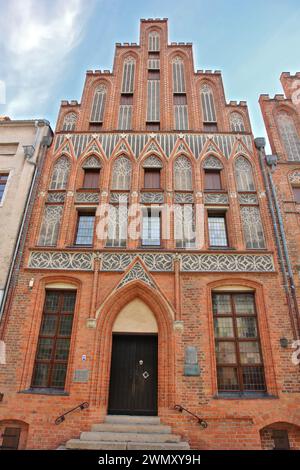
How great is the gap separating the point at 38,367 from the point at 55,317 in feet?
5.40

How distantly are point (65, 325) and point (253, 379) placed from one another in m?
6.51

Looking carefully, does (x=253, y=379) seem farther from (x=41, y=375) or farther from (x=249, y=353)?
(x=41, y=375)

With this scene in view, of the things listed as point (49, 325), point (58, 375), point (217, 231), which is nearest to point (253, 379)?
point (217, 231)

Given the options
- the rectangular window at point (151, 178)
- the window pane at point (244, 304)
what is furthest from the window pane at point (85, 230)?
the window pane at point (244, 304)

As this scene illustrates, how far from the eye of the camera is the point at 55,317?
10109 mm

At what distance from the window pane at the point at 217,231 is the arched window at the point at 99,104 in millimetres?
7481

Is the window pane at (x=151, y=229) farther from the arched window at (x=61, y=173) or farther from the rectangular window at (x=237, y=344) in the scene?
the arched window at (x=61, y=173)

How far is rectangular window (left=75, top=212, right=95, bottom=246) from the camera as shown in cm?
1144

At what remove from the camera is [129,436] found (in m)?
7.53

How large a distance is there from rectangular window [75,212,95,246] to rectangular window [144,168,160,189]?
8.94ft

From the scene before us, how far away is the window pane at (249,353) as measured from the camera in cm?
934

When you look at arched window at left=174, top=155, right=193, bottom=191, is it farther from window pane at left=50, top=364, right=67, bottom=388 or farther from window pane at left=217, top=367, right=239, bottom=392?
window pane at left=50, top=364, right=67, bottom=388

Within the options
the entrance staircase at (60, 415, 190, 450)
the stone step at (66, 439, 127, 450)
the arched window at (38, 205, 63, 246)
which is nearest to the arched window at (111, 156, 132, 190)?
the arched window at (38, 205, 63, 246)

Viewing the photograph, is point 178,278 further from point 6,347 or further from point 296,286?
point 6,347
